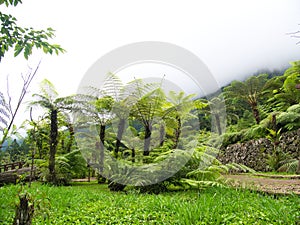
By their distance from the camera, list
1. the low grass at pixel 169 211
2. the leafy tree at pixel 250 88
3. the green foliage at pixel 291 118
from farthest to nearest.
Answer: the leafy tree at pixel 250 88, the green foliage at pixel 291 118, the low grass at pixel 169 211

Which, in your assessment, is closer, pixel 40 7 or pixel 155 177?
pixel 40 7

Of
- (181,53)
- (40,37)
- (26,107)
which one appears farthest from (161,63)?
(40,37)

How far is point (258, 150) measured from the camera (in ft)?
29.5

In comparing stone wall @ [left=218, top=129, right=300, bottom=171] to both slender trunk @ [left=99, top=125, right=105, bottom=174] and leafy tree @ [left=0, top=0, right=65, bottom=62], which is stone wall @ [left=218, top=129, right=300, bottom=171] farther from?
leafy tree @ [left=0, top=0, right=65, bottom=62]

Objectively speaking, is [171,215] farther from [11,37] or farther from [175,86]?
[175,86]

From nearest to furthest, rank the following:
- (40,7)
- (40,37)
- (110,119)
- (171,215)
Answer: (40,37), (171,215), (40,7), (110,119)

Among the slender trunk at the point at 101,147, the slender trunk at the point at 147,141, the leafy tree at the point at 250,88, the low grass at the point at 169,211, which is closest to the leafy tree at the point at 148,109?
the slender trunk at the point at 147,141

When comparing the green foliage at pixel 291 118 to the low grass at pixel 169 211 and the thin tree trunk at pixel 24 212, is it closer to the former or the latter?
the low grass at pixel 169 211

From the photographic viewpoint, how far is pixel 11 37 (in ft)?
7.52

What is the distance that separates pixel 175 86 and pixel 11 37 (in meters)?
4.88

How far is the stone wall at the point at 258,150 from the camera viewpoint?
7975 mm

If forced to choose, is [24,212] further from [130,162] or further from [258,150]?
[258,150]

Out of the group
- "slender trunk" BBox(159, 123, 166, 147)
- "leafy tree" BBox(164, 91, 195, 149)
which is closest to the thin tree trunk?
"leafy tree" BBox(164, 91, 195, 149)

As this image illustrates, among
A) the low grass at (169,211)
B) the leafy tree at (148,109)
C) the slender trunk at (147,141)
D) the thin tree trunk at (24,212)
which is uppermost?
the leafy tree at (148,109)
